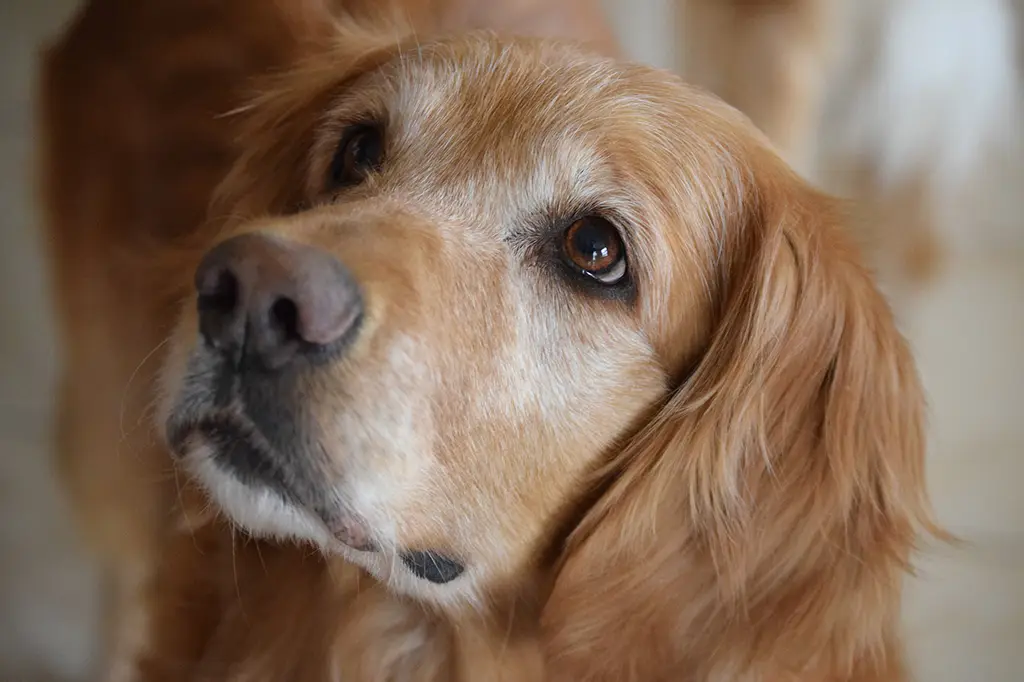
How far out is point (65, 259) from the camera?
1958 mm

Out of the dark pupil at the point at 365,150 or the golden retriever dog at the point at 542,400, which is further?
the dark pupil at the point at 365,150

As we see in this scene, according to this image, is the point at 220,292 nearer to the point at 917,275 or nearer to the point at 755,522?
the point at 755,522

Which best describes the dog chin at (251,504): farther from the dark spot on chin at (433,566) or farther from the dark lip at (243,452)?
the dark spot on chin at (433,566)

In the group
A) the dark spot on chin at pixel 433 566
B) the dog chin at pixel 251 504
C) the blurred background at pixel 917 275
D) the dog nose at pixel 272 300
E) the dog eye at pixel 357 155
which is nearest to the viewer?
the dog nose at pixel 272 300

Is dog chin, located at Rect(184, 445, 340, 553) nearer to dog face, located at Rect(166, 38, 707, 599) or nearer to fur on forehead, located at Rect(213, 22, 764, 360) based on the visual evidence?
dog face, located at Rect(166, 38, 707, 599)

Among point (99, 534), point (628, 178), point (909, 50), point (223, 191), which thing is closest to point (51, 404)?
point (99, 534)

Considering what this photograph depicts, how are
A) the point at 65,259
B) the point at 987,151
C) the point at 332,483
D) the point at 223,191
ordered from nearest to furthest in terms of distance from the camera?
the point at 332,483, the point at 223,191, the point at 65,259, the point at 987,151

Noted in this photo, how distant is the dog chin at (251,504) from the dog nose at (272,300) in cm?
16

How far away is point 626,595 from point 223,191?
972 millimetres

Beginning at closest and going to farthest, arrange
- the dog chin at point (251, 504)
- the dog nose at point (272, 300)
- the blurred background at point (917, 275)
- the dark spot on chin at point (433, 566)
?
the dog nose at point (272, 300), the dog chin at point (251, 504), the dark spot on chin at point (433, 566), the blurred background at point (917, 275)

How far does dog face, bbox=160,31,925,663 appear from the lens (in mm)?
1019

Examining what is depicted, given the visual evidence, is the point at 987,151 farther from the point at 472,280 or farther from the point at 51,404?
the point at 51,404

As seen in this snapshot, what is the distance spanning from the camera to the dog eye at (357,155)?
1.29 m

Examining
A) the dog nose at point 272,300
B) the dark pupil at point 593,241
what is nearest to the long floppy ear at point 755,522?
the dark pupil at point 593,241
